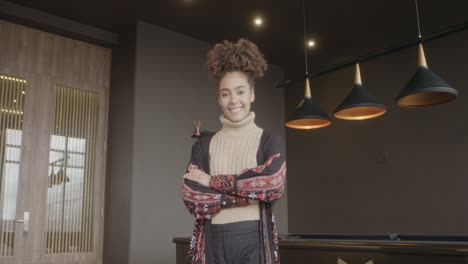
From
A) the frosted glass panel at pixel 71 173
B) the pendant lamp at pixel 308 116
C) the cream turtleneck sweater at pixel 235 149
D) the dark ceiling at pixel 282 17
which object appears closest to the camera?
the cream turtleneck sweater at pixel 235 149

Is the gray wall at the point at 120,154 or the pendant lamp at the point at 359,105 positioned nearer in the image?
the pendant lamp at the point at 359,105

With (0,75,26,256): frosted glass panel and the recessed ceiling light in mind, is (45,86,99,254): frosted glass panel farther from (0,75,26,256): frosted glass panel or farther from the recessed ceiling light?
the recessed ceiling light

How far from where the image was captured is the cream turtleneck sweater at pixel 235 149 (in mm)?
1552

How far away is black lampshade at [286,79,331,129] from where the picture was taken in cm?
384

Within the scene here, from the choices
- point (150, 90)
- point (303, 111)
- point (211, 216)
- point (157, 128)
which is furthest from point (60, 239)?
point (211, 216)

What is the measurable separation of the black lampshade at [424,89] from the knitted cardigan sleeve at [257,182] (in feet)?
6.15

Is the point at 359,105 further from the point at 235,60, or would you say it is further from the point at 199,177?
the point at 199,177

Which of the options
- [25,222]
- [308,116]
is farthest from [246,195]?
[25,222]

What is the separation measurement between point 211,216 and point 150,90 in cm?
394

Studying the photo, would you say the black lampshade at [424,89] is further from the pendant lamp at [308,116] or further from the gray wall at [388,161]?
the gray wall at [388,161]

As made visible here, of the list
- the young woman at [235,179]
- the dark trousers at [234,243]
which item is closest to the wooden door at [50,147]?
the young woman at [235,179]

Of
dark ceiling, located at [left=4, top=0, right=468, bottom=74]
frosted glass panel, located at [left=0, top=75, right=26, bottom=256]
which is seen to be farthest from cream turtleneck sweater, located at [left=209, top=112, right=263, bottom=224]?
frosted glass panel, located at [left=0, top=75, right=26, bottom=256]

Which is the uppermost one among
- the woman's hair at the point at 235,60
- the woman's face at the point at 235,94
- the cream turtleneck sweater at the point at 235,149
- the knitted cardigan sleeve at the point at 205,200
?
the woman's hair at the point at 235,60

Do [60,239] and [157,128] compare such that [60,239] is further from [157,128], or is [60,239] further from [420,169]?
[420,169]
